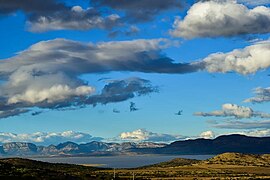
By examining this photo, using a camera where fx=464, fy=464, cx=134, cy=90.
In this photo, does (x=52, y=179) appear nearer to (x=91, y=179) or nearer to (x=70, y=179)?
(x=70, y=179)

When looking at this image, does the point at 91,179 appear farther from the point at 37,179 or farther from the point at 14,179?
the point at 14,179

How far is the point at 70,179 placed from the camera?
168m

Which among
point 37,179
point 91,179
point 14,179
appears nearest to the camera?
point 14,179

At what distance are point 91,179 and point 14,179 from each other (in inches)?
1692

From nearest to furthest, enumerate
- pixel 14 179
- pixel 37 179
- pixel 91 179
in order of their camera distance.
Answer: pixel 14 179 → pixel 37 179 → pixel 91 179

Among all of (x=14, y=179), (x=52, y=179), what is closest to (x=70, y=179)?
(x=52, y=179)

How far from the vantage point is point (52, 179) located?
15750 centimetres

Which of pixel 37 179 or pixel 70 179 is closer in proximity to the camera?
pixel 37 179

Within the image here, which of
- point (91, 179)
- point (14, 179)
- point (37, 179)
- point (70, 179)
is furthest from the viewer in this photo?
point (91, 179)

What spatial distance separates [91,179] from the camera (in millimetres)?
181000

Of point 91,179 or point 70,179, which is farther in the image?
point 91,179

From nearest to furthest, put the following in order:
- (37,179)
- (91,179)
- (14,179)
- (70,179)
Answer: (14,179) < (37,179) < (70,179) < (91,179)

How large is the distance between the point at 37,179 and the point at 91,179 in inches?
1256

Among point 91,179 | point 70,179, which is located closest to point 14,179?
point 70,179
